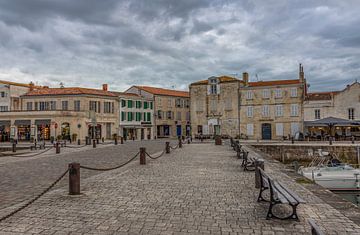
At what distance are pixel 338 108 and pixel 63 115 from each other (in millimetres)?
33149

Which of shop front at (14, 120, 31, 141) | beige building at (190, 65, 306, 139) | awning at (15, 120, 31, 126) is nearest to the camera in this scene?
awning at (15, 120, 31, 126)

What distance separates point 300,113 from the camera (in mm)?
38562

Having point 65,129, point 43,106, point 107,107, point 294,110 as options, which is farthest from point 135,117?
point 294,110

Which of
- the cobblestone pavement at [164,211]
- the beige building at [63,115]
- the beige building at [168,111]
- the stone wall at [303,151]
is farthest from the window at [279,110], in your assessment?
the cobblestone pavement at [164,211]

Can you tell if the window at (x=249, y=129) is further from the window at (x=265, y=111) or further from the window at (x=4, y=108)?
the window at (x=4, y=108)

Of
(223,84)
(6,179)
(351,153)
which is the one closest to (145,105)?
(223,84)

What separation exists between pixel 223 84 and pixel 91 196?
38006 mm

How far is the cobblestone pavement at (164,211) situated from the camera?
15.6 ft

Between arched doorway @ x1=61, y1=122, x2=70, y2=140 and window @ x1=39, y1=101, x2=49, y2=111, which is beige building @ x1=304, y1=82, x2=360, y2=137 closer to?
arched doorway @ x1=61, y1=122, x2=70, y2=140

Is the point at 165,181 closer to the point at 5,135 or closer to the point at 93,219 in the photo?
the point at 93,219

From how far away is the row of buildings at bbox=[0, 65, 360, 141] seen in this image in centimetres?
3744

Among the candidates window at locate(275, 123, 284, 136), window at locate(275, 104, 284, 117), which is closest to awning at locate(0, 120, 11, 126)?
window at locate(275, 104, 284, 117)

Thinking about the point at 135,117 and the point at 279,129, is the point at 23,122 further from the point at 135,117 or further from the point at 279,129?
the point at 279,129

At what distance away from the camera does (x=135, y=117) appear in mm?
46500
